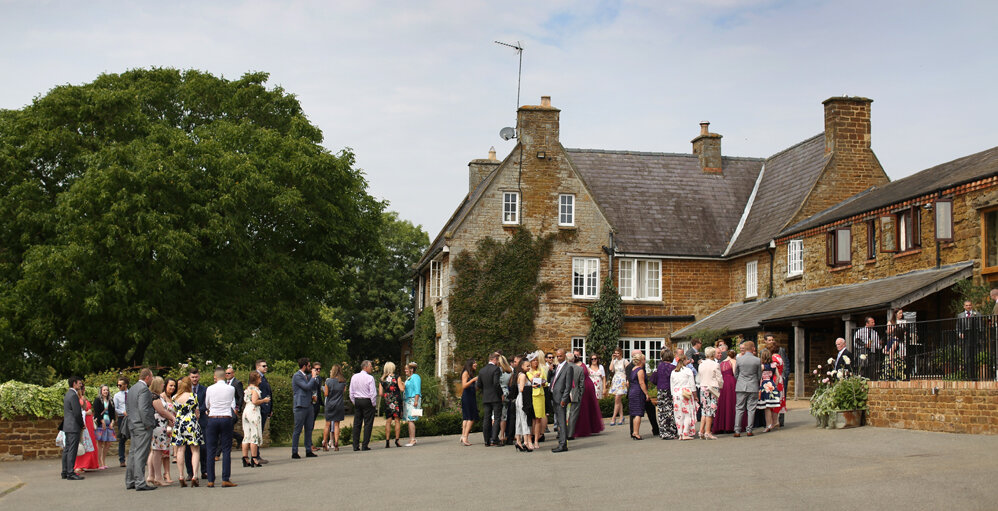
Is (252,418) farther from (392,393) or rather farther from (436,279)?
(436,279)

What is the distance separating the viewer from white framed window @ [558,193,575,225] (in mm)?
36688

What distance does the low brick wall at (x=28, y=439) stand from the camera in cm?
2089

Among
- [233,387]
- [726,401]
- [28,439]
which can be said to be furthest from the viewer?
[28,439]

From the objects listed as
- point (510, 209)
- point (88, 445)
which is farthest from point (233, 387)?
point (510, 209)

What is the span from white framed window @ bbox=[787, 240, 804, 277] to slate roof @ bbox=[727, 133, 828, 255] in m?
1.10

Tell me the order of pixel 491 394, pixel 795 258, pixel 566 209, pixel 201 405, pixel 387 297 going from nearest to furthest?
pixel 201 405, pixel 491 394, pixel 795 258, pixel 566 209, pixel 387 297

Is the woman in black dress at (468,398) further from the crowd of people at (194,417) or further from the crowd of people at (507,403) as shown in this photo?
the crowd of people at (194,417)

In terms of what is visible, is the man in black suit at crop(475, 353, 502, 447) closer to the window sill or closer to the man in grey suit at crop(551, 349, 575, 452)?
the man in grey suit at crop(551, 349, 575, 452)

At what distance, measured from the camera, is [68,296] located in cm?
3047

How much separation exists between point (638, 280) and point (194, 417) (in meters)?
23.3

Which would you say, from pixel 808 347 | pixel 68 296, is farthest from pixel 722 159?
pixel 68 296

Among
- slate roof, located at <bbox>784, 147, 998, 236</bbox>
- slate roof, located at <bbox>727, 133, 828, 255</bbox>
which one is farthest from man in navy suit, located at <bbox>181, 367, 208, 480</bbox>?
slate roof, located at <bbox>727, 133, 828, 255</bbox>

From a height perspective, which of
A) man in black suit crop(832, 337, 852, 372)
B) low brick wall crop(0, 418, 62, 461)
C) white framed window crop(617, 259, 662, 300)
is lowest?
low brick wall crop(0, 418, 62, 461)

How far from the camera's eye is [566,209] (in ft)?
121
